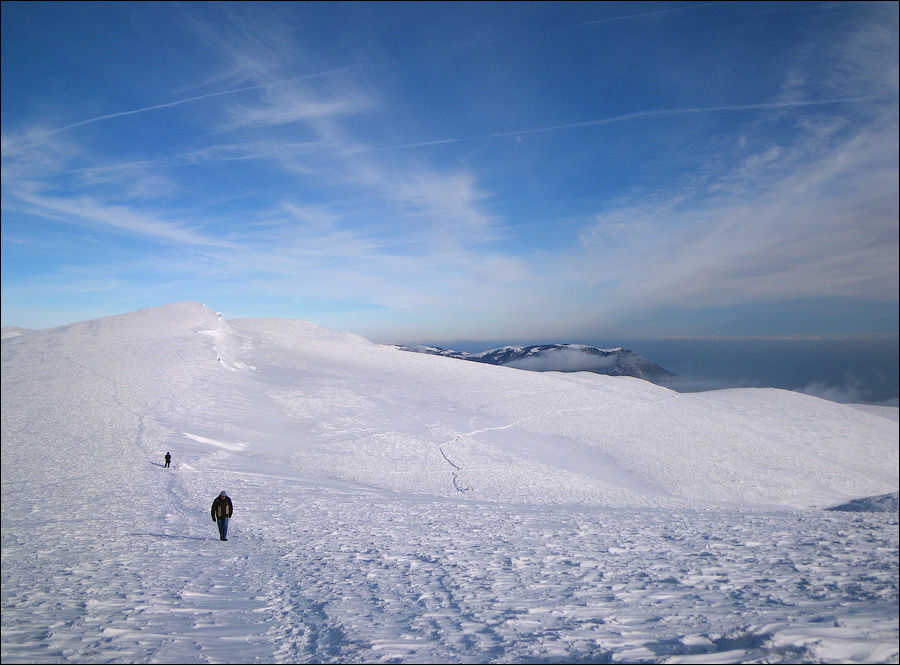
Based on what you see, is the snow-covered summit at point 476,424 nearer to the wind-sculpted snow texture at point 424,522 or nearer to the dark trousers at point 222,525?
the wind-sculpted snow texture at point 424,522

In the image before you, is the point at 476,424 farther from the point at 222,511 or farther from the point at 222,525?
the point at 222,511

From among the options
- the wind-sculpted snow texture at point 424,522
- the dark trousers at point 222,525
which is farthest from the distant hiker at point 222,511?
the wind-sculpted snow texture at point 424,522

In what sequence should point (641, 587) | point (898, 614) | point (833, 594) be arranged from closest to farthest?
1. point (898, 614)
2. point (833, 594)
3. point (641, 587)

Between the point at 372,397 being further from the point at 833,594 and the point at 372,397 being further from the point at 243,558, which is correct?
the point at 833,594

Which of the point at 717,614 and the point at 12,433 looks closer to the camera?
the point at 717,614

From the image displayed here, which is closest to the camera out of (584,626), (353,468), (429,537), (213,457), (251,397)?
(584,626)

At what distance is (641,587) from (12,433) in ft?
96.9

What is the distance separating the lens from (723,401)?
37.8m

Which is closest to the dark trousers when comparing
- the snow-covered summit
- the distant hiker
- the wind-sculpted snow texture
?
the distant hiker

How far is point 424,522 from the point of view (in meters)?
13.5

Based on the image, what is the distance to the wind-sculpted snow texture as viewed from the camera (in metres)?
5.59

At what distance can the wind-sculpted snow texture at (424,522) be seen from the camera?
18.4ft

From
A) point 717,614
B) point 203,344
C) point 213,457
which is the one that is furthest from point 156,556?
point 203,344

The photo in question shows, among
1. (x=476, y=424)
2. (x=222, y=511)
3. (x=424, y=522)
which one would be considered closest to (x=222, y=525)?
(x=222, y=511)
